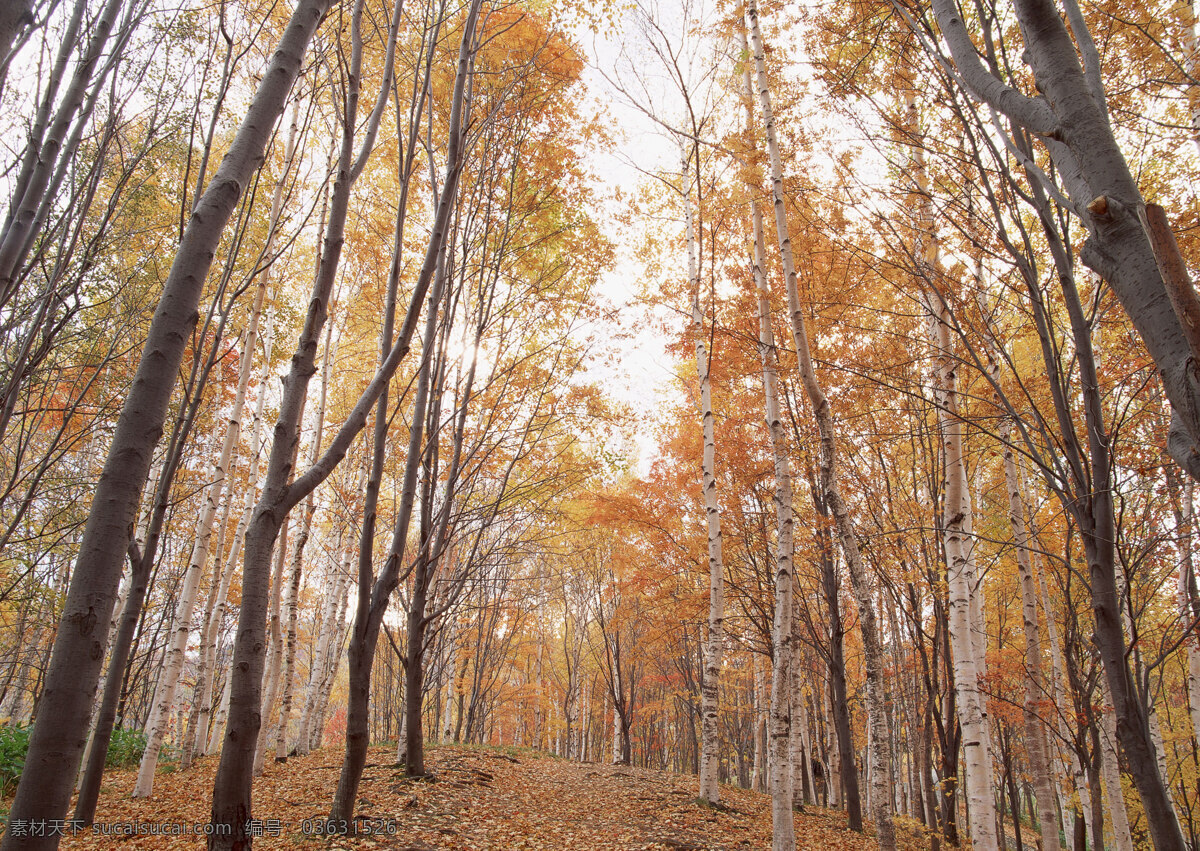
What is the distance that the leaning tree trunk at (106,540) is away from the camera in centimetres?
131

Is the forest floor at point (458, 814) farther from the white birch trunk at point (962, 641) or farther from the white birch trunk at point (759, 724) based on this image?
the white birch trunk at point (759, 724)

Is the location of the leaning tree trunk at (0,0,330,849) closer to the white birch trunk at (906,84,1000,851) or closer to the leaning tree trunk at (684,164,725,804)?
the white birch trunk at (906,84,1000,851)

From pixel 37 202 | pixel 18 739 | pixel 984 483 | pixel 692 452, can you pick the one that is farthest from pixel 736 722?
pixel 37 202

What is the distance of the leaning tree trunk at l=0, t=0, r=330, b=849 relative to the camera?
1309mm

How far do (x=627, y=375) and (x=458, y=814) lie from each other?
7.48 m

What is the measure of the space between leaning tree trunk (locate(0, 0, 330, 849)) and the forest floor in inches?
145

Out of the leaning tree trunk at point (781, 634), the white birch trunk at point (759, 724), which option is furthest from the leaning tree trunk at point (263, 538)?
the white birch trunk at point (759, 724)

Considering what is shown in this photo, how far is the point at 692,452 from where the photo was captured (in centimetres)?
1089

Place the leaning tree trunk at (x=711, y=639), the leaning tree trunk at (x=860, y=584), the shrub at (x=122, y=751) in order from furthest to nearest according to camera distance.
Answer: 1. the shrub at (x=122, y=751)
2. the leaning tree trunk at (x=711, y=639)
3. the leaning tree trunk at (x=860, y=584)

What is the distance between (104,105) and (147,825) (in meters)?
5.59

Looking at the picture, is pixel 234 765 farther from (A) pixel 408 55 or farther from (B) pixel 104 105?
(A) pixel 408 55

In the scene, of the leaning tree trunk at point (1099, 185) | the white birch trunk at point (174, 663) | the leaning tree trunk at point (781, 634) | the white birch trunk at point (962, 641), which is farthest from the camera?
the white birch trunk at point (174, 663)

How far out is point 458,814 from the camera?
5.74m

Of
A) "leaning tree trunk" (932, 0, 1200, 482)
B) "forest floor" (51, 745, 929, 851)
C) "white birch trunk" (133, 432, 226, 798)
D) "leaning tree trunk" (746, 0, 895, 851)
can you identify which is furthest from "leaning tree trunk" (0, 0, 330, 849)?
"white birch trunk" (133, 432, 226, 798)
